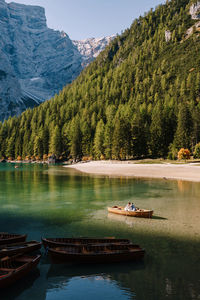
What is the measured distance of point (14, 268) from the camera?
46.4ft

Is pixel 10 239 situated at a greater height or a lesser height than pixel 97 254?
greater

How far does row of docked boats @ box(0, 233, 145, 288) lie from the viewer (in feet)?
48.1

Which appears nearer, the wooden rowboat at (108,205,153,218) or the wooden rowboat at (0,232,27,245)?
the wooden rowboat at (0,232,27,245)

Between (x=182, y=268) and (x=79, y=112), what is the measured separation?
588 ft

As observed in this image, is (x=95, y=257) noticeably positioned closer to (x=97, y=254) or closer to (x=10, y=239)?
(x=97, y=254)

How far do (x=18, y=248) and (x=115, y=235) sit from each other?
869 centimetres

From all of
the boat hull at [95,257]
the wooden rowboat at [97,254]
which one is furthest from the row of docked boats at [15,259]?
the wooden rowboat at [97,254]

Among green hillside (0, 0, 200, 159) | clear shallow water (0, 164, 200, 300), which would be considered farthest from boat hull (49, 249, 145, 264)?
green hillside (0, 0, 200, 159)

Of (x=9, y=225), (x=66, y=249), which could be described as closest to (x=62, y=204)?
(x=9, y=225)

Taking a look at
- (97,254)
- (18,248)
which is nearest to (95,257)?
(97,254)

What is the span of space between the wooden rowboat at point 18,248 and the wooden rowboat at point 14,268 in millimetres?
635

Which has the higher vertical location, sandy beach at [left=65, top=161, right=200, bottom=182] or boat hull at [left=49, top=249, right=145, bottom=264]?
sandy beach at [left=65, top=161, right=200, bottom=182]

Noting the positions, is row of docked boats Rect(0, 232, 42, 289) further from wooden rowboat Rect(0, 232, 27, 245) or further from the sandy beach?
the sandy beach

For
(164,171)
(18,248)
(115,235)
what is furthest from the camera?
(164,171)
